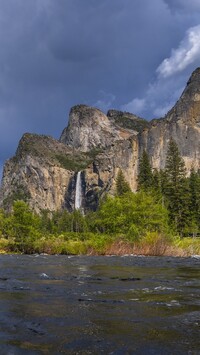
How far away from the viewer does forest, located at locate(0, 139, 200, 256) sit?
35709mm

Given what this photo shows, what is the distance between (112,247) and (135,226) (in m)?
7.51

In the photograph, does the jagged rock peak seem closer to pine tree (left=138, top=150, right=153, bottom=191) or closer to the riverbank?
pine tree (left=138, top=150, right=153, bottom=191)

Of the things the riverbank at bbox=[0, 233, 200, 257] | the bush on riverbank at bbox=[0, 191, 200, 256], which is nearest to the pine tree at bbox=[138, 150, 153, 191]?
the bush on riverbank at bbox=[0, 191, 200, 256]

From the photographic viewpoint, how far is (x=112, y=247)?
36.0 meters

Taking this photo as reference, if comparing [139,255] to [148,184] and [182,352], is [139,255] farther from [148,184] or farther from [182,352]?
[148,184]

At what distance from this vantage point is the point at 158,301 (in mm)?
9492

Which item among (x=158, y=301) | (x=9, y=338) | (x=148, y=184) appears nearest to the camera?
(x=9, y=338)

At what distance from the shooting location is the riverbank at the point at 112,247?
32.8 m

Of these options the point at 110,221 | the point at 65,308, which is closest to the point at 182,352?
the point at 65,308

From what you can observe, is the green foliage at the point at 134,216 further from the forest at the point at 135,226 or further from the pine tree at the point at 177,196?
the pine tree at the point at 177,196

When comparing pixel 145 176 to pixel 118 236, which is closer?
pixel 118 236

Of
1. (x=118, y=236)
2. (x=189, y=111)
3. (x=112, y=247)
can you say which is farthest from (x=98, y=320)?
(x=189, y=111)

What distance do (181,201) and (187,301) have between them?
69.5 metres

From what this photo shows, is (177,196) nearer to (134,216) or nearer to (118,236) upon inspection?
(134,216)
